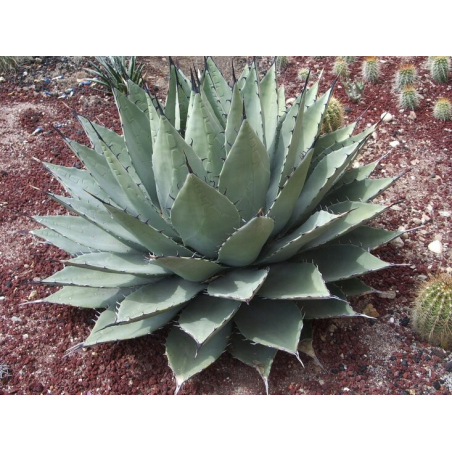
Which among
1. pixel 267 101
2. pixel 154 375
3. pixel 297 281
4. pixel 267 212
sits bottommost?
pixel 154 375

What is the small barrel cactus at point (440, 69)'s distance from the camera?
491cm

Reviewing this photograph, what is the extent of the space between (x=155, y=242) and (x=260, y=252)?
0.55 metres

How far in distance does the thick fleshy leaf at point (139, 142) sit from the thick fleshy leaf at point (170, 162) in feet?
0.75

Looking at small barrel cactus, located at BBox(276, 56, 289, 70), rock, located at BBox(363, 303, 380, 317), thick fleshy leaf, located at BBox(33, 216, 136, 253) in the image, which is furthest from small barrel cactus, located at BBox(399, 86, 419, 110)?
thick fleshy leaf, located at BBox(33, 216, 136, 253)

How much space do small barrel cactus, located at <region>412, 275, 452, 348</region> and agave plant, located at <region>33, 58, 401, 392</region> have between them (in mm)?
370

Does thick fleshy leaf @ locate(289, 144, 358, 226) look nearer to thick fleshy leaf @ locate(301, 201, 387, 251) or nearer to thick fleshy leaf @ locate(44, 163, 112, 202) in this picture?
thick fleshy leaf @ locate(301, 201, 387, 251)

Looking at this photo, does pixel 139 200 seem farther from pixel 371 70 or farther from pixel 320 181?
pixel 371 70

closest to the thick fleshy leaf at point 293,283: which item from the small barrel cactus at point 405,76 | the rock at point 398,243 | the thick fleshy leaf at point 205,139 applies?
the thick fleshy leaf at point 205,139

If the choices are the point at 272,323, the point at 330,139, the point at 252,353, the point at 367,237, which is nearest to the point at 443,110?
the point at 330,139

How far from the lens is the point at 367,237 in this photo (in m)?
3.05

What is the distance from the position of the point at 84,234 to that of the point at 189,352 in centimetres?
96

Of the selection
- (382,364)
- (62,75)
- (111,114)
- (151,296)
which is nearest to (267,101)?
(151,296)

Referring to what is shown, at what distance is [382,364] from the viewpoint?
296 centimetres
